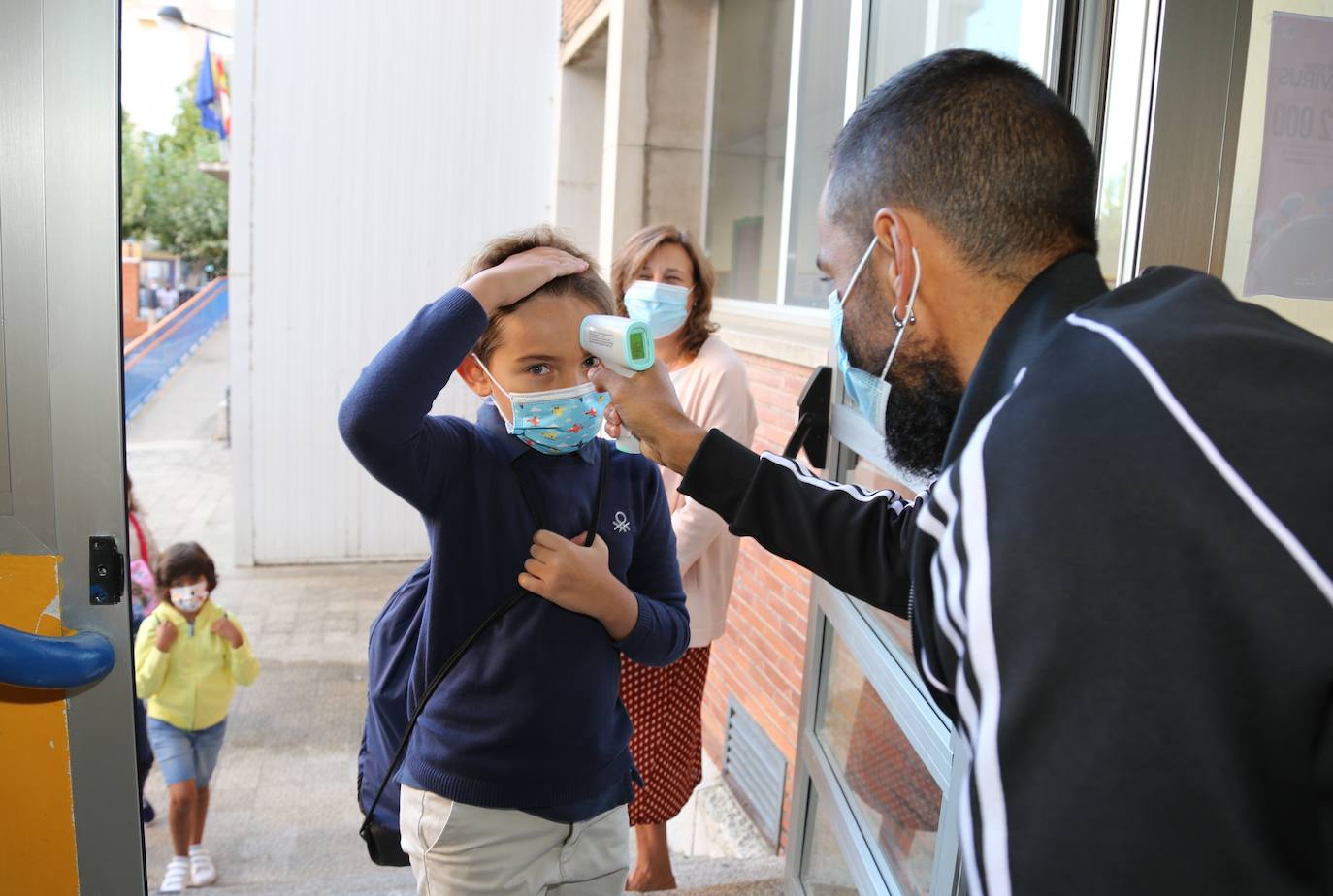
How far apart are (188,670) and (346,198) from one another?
5.46 meters

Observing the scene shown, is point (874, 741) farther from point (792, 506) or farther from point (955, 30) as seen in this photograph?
point (955, 30)

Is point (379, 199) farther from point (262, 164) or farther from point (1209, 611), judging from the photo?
point (1209, 611)

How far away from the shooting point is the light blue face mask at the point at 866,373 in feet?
4.64

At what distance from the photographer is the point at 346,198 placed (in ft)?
28.2

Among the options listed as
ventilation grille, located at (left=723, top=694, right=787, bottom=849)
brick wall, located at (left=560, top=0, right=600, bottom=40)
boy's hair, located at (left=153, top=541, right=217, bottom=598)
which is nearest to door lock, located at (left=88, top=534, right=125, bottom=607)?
boy's hair, located at (left=153, top=541, right=217, bottom=598)

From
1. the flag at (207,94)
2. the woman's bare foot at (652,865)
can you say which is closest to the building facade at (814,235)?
the woman's bare foot at (652,865)

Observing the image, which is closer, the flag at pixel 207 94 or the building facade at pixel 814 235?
the building facade at pixel 814 235

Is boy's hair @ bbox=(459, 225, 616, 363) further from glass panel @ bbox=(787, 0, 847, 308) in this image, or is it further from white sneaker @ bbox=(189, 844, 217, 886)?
white sneaker @ bbox=(189, 844, 217, 886)

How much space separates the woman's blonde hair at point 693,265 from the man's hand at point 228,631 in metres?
2.04

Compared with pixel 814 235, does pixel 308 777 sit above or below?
below

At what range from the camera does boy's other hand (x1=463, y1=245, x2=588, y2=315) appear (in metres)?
1.83

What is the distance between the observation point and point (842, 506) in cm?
180

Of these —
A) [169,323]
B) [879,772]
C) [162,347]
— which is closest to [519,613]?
[879,772]

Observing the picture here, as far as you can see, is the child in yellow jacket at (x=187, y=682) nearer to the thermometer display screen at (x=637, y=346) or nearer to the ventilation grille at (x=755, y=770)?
the ventilation grille at (x=755, y=770)
